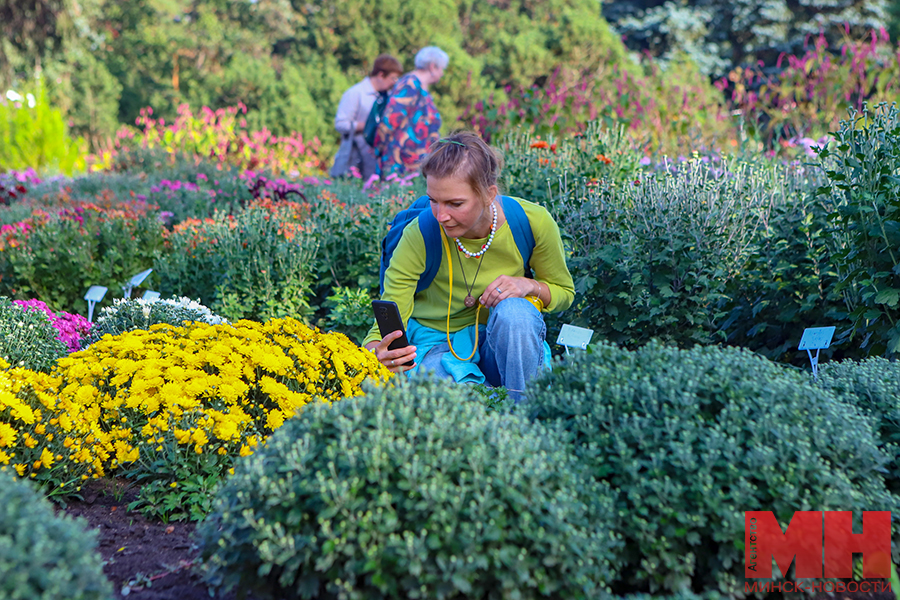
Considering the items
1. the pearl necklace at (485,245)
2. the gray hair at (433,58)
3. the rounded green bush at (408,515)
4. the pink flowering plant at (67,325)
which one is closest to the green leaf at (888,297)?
the pearl necklace at (485,245)

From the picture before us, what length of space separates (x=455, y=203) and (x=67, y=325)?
2475mm

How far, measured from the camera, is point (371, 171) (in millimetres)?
8422

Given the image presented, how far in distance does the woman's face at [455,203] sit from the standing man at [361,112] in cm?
531

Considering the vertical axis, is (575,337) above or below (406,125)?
above

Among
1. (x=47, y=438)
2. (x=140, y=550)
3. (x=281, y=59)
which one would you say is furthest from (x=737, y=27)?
(x=140, y=550)

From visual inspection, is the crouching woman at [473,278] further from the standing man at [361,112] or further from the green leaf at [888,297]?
the standing man at [361,112]

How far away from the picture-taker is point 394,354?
9.59 feet

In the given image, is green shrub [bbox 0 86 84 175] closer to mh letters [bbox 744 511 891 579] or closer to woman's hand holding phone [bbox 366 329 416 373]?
woman's hand holding phone [bbox 366 329 416 373]

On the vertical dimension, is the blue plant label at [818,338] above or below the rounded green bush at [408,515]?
below

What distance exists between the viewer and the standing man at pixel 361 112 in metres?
7.94

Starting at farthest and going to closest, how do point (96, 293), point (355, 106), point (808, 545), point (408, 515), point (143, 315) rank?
1. point (355, 106)
2. point (96, 293)
3. point (143, 315)
4. point (808, 545)
5. point (408, 515)

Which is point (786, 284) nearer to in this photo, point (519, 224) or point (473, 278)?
point (519, 224)

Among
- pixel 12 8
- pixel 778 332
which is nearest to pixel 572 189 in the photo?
pixel 778 332

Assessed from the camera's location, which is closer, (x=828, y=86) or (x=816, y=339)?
(x=816, y=339)
